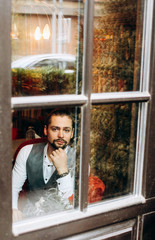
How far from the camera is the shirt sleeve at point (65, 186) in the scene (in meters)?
1.28

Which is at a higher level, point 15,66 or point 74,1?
point 74,1

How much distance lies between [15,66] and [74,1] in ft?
1.11

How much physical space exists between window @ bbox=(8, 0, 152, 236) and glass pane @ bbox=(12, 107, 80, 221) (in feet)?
0.13

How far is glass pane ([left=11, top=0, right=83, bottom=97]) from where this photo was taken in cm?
116

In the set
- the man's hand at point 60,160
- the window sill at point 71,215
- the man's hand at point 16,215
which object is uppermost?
the man's hand at point 60,160

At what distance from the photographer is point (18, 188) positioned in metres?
1.37

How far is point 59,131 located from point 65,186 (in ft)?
0.86

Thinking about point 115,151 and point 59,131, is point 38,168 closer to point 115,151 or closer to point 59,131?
point 59,131

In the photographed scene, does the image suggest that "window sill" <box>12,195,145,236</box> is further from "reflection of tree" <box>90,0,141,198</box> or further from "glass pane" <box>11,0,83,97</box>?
"glass pane" <box>11,0,83,97</box>

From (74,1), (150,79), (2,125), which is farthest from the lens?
(150,79)

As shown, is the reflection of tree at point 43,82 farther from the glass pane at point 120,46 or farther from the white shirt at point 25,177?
the white shirt at point 25,177

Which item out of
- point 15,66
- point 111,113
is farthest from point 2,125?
point 111,113

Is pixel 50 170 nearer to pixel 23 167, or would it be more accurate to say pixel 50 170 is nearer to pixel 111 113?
pixel 23 167

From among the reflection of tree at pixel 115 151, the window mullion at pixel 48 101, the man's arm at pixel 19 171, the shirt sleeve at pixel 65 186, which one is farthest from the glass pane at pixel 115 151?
the man's arm at pixel 19 171
